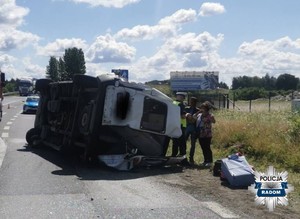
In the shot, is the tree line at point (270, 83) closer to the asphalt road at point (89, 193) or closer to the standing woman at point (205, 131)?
the standing woman at point (205, 131)

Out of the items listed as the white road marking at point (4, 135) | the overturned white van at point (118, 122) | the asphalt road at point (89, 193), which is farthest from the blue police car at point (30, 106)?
the asphalt road at point (89, 193)

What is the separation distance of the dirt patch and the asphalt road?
22 centimetres

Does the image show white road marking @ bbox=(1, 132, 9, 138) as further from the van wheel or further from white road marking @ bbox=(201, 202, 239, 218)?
white road marking @ bbox=(201, 202, 239, 218)

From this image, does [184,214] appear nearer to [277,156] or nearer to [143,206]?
[143,206]

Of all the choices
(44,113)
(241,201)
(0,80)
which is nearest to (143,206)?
(241,201)

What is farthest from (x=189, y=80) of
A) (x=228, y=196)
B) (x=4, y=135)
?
(x=228, y=196)

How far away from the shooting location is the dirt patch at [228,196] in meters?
6.73

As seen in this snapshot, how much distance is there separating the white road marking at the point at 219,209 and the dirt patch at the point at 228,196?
9cm

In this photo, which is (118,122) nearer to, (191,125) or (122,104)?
(122,104)

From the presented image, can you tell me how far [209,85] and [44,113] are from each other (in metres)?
41.9

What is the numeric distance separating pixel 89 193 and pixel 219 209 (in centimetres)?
219

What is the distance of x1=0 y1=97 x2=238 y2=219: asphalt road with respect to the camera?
21.5 ft

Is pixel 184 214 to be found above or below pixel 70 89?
below

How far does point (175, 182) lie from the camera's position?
9102mm
